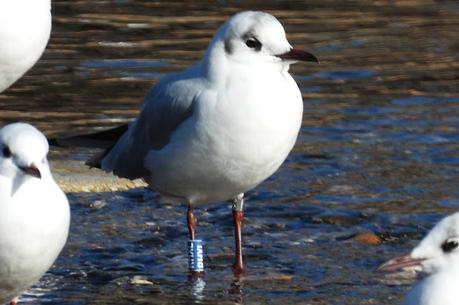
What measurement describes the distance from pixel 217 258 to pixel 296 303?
0.93 m

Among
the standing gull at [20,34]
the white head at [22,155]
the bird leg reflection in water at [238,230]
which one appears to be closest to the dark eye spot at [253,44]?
the bird leg reflection in water at [238,230]

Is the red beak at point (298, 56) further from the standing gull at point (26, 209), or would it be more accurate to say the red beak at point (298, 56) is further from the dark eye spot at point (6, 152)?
the dark eye spot at point (6, 152)

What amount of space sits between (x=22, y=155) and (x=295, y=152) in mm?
3943

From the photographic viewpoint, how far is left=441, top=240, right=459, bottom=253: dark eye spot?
6.30m

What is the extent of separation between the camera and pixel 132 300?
25.2 feet

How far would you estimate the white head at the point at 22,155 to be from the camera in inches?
→ 259

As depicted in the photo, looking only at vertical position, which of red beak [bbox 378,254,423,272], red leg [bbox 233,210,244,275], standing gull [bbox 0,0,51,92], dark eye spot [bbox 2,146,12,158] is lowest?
red leg [bbox 233,210,244,275]

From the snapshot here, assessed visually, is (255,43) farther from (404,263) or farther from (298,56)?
(404,263)

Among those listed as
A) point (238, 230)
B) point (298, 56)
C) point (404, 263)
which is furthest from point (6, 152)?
point (238, 230)

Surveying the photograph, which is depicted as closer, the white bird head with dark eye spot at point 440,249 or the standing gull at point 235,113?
the white bird head with dark eye spot at point 440,249

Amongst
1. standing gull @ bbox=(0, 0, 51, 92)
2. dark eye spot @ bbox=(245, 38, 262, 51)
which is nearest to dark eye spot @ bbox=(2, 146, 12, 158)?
dark eye spot @ bbox=(245, 38, 262, 51)

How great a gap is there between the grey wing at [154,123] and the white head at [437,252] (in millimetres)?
1934

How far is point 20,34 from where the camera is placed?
8688 mm

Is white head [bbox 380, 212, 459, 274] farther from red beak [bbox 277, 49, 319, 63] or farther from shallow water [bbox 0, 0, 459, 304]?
red beak [bbox 277, 49, 319, 63]
